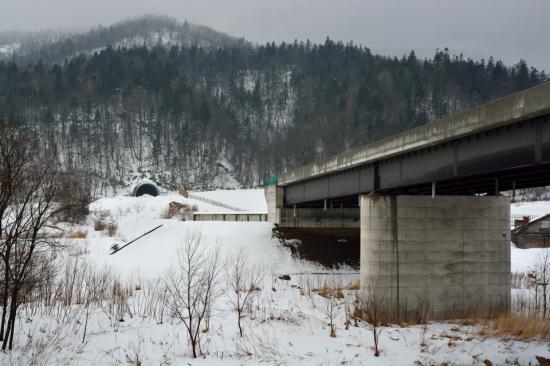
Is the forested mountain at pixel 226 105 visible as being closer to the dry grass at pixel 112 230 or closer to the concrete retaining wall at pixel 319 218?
the dry grass at pixel 112 230

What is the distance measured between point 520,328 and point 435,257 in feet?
14.3

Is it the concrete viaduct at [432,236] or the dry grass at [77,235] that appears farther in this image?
the dry grass at [77,235]

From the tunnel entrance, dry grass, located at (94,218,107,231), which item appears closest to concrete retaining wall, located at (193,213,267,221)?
dry grass, located at (94,218,107,231)

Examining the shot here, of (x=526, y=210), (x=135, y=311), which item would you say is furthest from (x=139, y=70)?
(x=135, y=311)

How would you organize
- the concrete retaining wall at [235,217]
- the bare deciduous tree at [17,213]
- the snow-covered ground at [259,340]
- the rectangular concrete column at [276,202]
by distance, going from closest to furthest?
1. the bare deciduous tree at [17,213]
2. the snow-covered ground at [259,340]
3. the rectangular concrete column at [276,202]
4. the concrete retaining wall at [235,217]

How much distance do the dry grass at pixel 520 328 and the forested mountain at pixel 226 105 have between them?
301ft

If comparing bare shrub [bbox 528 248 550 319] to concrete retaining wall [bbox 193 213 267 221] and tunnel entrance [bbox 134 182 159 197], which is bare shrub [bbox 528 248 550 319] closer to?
concrete retaining wall [bbox 193 213 267 221]

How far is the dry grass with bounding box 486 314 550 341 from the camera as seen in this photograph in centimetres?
1643

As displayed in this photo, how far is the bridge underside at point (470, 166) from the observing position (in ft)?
43.8

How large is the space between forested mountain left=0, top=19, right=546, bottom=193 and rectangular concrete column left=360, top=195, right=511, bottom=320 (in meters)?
88.1

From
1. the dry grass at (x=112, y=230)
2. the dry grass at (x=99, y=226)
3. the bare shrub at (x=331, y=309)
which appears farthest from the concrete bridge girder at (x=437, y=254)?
the dry grass at (x=99, y=226)

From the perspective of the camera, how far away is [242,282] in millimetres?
28203

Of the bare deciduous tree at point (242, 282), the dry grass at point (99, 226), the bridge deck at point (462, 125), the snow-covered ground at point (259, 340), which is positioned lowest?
the snow-covered ground at point (259, 340)

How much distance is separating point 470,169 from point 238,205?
198 feet
